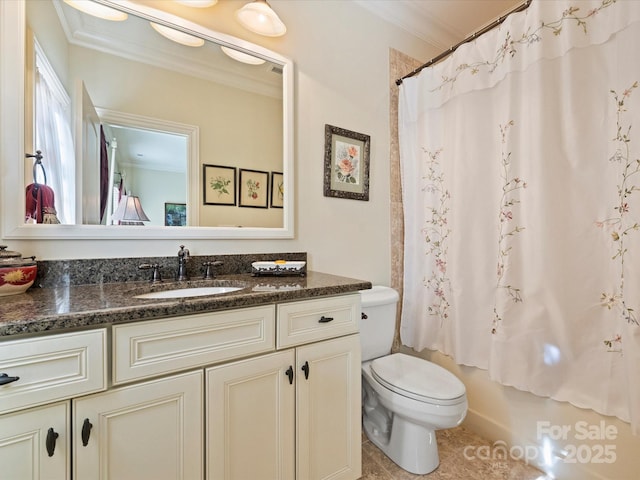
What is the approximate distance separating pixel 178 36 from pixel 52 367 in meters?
1.36

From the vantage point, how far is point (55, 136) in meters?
1.08

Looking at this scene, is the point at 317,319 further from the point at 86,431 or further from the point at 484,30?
the point at 484,30

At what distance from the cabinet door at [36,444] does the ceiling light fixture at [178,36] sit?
1425 millimetres

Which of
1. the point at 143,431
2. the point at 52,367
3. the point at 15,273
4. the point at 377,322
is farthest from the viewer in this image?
the point at 377,322

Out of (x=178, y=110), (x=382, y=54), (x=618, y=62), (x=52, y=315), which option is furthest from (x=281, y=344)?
(x=382, y=54)

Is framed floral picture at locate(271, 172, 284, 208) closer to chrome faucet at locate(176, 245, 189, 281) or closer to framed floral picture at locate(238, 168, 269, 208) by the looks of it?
framed floral picture at locate(238, 168, 269, 208)

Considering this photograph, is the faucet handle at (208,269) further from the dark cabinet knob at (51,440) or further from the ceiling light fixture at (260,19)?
the ceiling light fixture at (260,19)

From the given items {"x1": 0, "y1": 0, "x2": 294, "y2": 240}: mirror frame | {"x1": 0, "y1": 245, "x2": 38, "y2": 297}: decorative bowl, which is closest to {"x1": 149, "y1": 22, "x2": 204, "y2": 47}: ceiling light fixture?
{"x1": 0, "y1": 0, "x2": 294, "y2": 240}: mirror frame

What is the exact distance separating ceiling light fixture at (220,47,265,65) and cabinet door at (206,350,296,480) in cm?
139

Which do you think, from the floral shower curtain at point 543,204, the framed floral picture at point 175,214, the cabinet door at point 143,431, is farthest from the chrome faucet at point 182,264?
the floral shower curtain at point 543,204

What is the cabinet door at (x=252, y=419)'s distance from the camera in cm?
89

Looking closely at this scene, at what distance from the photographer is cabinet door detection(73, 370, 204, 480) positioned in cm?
72

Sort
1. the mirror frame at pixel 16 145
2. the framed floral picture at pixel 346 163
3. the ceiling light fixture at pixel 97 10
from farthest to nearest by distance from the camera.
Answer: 1. the framed floral picture at pixel 346 163
2. the ceiling light fixture at pixel 97 10
3. the mirror frame at pixel 16 145

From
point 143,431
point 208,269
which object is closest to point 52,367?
point 143,431
